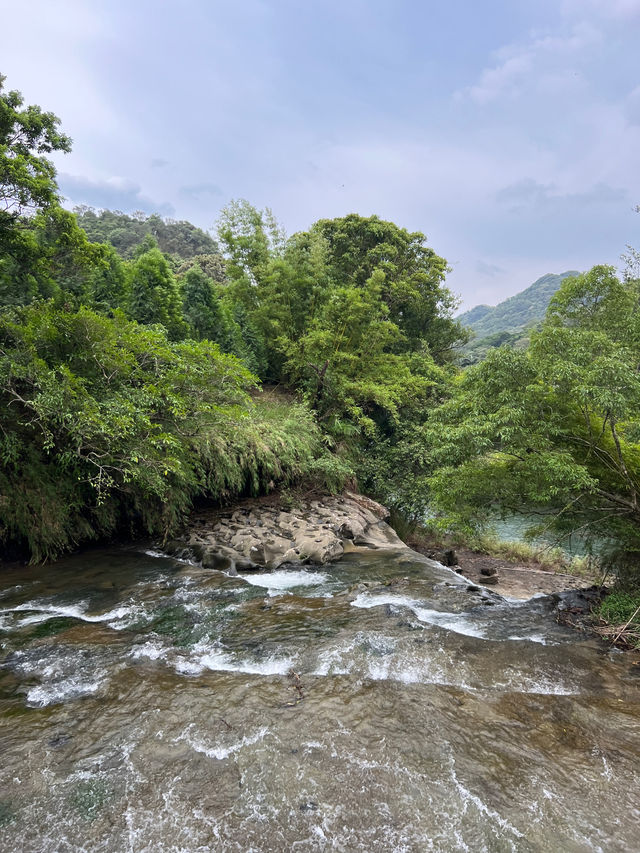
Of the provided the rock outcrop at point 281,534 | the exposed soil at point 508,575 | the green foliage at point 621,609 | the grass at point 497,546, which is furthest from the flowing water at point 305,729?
the grass at point 497,546

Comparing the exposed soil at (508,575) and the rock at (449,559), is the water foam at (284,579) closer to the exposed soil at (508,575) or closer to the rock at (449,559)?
the exposed soil at (508,575)

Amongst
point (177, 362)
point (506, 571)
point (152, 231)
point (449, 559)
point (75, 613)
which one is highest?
point (152, 231)

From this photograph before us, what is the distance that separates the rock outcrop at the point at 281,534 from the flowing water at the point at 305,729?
7.56 ft

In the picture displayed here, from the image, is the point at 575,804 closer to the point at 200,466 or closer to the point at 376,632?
the point at 376,632

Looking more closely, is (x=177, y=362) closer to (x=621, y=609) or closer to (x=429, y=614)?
(x=429, y=614)

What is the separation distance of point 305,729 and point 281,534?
21.9 feet

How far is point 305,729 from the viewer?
405 centimetres

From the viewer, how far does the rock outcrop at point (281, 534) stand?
9445 mm

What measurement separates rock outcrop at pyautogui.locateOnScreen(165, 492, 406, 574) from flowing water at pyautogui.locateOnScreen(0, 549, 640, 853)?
230 centimetres

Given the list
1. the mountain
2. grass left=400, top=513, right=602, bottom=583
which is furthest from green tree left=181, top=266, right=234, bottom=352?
the mountain

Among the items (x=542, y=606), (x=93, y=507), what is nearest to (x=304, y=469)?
(x=93, y=507)

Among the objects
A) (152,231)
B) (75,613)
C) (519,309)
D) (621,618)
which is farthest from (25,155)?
(519,309)

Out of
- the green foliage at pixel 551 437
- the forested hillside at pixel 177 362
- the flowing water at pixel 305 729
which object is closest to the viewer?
the flowing water at pixel 305 729

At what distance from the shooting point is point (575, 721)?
4.34 m
